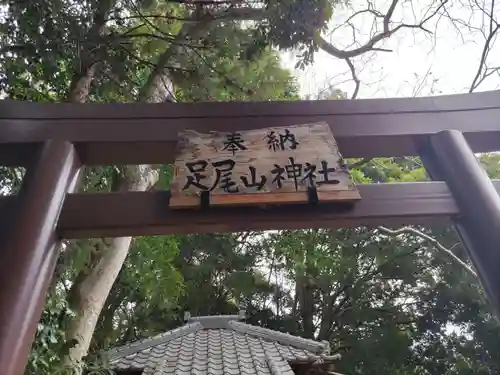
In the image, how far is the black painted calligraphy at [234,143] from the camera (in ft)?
5.77

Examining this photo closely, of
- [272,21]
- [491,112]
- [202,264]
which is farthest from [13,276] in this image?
[202,264]

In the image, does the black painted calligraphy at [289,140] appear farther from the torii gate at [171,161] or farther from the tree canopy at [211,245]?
the tree canopy at [211,245]

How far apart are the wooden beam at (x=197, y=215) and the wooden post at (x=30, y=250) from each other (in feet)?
0.22

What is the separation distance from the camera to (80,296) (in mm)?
3289

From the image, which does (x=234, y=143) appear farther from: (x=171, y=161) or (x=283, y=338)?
(x=283, y=338)

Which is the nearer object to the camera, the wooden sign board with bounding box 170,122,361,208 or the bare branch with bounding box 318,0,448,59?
the wooden sign board with bounding box 170,122,361,208

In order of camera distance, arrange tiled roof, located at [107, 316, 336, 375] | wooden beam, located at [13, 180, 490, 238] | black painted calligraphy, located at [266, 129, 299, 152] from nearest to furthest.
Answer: wooden beam, located at [13, 180, 490, 238] → black painted calligraphy, located at [266, 129, 299, 152] → tiled roof, located at [107, 316, 336, 375]

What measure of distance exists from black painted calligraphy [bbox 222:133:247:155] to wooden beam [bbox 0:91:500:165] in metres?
0.07

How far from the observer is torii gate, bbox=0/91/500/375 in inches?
54.9

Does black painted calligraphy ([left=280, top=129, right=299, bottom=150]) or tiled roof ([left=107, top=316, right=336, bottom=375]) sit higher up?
tiled roof ([left=107, top=316, right=336, bottom=375])

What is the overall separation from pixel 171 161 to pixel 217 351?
12.5ft

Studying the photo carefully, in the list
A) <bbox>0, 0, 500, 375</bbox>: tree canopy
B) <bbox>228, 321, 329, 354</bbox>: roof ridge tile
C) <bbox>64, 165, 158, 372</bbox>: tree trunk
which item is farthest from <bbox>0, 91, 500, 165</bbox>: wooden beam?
<bbox>228, 321, 329, 354</bbox>: roof ridge tile

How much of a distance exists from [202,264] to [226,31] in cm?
558

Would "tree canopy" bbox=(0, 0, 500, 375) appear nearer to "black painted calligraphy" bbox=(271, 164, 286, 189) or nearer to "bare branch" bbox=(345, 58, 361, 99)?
"bare branch" bbox=(345, 58, 361, 99)
